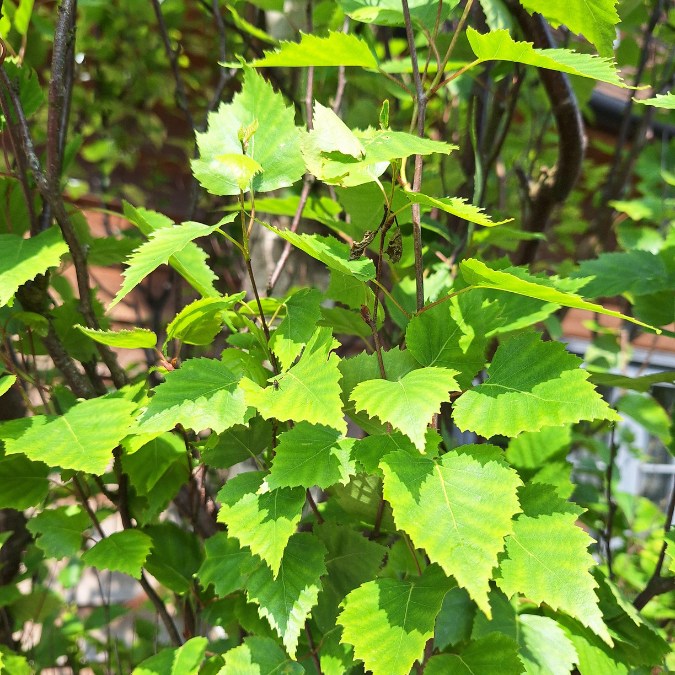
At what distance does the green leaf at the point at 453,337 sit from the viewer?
0.58 meters

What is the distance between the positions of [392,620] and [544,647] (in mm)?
234

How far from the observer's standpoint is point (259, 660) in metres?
0.61

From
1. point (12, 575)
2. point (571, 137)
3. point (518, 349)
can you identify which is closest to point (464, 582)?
point (518, 349)

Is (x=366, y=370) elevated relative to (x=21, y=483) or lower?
elevated

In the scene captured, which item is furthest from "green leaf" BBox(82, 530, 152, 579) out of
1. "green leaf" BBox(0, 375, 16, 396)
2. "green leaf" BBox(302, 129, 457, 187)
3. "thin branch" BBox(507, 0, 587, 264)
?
"thin branch" BBox(507, 0, 587, 264)

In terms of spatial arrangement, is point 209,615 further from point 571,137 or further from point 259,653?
point 571,137

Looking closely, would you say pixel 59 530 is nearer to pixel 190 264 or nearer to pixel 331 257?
pixel 190 264

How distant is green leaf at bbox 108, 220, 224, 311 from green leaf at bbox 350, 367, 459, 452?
201 millimetres

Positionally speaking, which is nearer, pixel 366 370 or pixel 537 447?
pixel 366 370

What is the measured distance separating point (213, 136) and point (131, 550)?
0.47m

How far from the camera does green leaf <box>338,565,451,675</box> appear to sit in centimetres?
49

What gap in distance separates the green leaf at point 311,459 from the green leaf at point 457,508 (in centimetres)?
6

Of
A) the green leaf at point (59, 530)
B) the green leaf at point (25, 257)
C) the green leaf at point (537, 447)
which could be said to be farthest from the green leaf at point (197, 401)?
the green leaf at point (537, 447)

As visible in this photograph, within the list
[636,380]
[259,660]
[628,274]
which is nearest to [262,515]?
[259,660]
